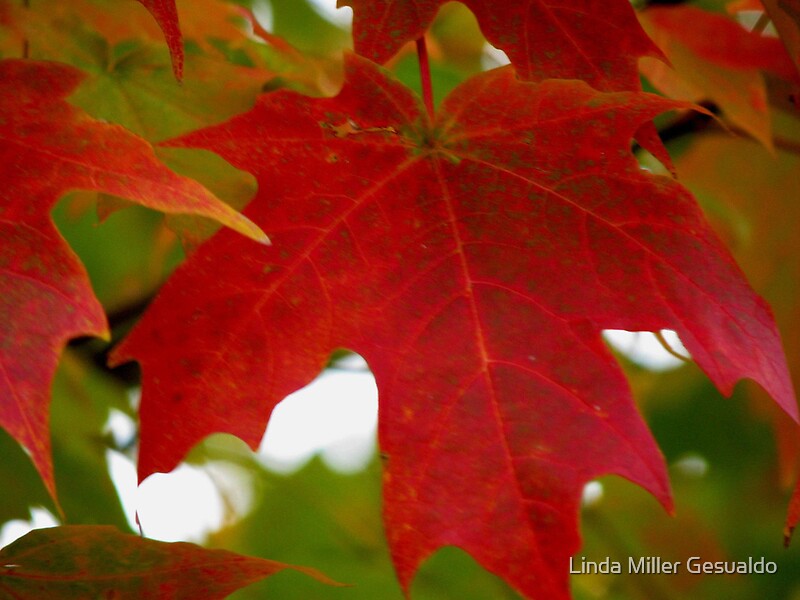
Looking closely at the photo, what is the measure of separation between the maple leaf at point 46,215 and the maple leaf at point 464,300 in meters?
0.07

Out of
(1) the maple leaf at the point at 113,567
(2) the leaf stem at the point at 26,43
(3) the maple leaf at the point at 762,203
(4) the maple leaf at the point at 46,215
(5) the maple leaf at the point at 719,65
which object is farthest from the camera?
(3) the maple leaf at the point at 762,203

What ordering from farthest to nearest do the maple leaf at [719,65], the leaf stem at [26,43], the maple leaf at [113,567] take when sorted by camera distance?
1. the maple leaf at [719,65]
2. the leaf stem at [26,43]
3. the maple leaf at [113,567]

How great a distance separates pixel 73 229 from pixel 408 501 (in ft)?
3.26

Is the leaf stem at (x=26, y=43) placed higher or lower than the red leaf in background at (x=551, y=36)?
higher

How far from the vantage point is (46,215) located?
52 cm

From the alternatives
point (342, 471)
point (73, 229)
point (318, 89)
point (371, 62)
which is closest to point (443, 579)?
point (342, 471)

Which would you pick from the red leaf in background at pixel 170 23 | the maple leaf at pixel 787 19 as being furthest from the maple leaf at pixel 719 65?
the red leaf in background at pixel 170 23

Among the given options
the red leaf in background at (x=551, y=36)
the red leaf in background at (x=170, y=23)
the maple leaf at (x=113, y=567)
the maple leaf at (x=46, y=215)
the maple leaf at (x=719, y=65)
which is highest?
the maple leaf at (x=719, y=65)

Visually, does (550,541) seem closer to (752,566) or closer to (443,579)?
(443,579)

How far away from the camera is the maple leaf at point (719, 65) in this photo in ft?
2.98

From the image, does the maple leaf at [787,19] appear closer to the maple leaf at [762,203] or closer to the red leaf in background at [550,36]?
the red leaf in background at [550,36]

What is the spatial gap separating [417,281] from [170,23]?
232 millimetres

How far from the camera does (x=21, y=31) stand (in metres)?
0.76

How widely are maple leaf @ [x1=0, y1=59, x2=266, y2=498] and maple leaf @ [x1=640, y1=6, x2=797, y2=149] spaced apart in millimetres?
606
